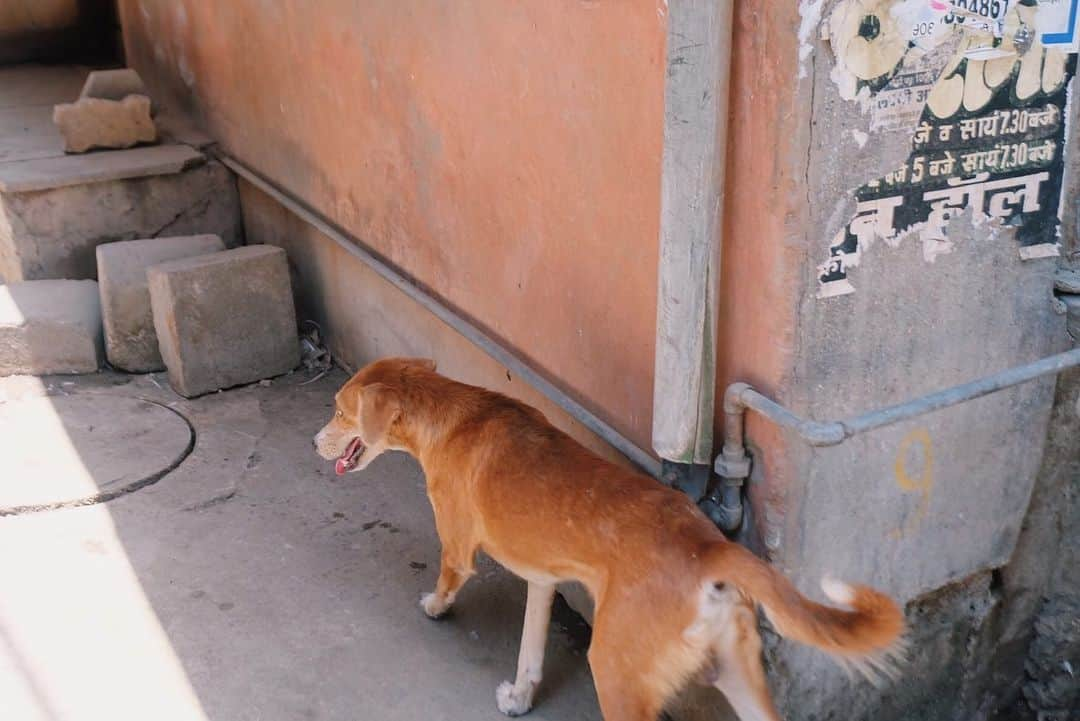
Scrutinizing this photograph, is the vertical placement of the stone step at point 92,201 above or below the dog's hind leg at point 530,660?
above

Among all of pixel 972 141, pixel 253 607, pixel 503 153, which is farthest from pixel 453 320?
pixel 972 141

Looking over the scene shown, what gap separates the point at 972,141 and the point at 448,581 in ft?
6.99

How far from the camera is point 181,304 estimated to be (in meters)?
5.45

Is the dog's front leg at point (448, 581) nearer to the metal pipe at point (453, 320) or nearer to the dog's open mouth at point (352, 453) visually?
the dog's open mouth at point (352, 453)

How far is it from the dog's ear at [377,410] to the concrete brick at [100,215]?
354cm

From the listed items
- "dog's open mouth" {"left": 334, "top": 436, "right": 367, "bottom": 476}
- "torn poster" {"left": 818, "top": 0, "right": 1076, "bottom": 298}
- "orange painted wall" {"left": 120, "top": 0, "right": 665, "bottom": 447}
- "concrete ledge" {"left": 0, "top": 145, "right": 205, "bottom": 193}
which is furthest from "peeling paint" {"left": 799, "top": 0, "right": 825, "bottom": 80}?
"concrete ledge" {"left": 0, "top": 145, "right": 205, "bottom": 193}

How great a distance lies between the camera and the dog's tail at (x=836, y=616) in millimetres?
2439

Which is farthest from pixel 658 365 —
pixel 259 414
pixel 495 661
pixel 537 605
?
pixel 259 414

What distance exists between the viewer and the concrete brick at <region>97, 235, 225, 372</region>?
5.70m

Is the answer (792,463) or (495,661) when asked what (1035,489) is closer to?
(792,463)

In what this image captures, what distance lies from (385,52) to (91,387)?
241 centimetres

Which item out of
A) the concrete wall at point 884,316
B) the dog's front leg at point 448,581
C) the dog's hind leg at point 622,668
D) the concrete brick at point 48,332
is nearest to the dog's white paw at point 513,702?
the dog's front leg at point 448,581

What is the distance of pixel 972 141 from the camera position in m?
2.87

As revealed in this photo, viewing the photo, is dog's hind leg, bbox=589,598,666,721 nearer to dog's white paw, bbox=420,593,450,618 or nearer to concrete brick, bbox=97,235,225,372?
dog's white paw, bbox=420,593,450,618
